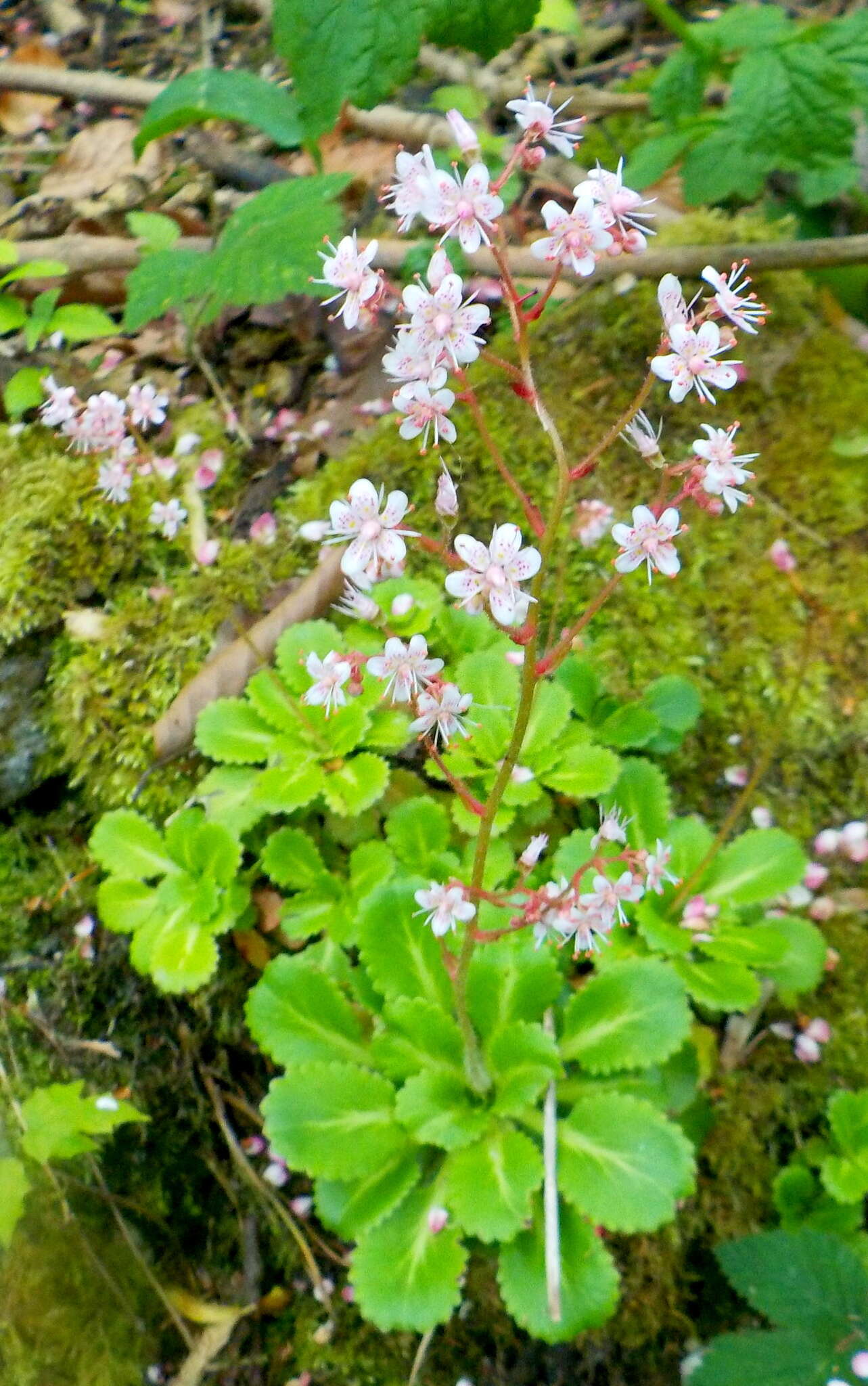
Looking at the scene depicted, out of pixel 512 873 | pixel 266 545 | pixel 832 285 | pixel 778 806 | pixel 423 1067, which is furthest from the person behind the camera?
pixel 832 285

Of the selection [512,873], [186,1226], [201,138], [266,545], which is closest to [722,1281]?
[512,873]

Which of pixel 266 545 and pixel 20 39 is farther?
pixel 20 39

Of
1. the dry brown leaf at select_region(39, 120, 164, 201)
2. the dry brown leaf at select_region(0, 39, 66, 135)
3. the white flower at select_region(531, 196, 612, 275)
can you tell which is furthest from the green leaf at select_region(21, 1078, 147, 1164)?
the dry brown leaf at select_region(0, 39, 66, 135)

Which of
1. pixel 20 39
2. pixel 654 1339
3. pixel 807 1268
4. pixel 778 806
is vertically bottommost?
pixel 654 1339

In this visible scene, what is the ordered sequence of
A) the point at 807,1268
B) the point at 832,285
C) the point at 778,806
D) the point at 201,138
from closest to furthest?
the point at 807,1268, the point at 778,806, the point at 832,285, the point at 201,138

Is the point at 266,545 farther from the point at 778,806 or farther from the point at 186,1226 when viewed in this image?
the point at 186,1226

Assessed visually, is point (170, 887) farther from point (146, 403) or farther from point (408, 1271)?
point (146, 403)

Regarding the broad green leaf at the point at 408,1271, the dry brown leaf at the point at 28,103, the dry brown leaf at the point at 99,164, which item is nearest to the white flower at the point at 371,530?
the broad green leaf at the point at 408,1271
